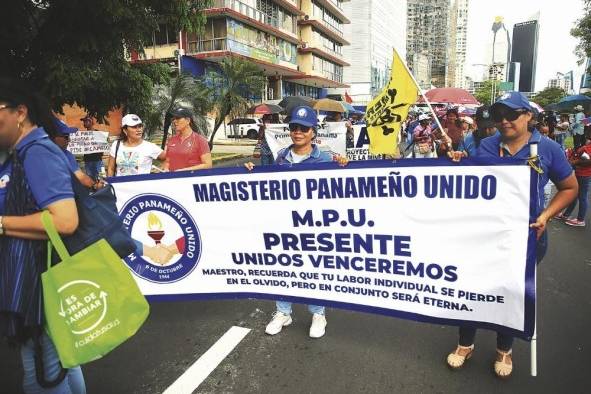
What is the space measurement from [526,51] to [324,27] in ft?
402

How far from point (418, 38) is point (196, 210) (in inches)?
6923

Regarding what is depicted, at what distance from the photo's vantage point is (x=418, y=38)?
161750 mm

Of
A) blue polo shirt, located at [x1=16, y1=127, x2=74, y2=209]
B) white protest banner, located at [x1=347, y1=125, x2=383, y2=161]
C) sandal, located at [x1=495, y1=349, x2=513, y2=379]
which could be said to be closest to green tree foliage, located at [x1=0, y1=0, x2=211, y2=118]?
white protest banner, located at [x1=347, y1=125, x2=383, y2=161]

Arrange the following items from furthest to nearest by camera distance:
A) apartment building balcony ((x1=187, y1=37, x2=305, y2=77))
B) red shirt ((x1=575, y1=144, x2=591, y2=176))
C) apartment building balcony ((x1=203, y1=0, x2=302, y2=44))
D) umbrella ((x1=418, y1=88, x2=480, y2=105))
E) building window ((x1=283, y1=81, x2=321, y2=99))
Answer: building window ((x1=283, y1=81, x2=321, y2=99)), apartment building balcony ((x1=187, y1=37, x2=305, y2=77)), apartment building balcony ((x1=203, y1=0, x2=302, y2=44)), umbrella ((x1=418, y1=88, x2=480, y2=105)), red shirt ((x1=575, y1=144, x2=591, y2=176))

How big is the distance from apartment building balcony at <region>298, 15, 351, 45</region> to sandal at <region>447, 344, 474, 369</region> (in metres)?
47.6

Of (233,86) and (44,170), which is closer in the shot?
(44,170)

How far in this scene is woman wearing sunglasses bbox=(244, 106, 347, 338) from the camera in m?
3.54

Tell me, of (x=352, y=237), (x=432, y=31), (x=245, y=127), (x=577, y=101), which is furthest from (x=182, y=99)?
(x=432, y=31)

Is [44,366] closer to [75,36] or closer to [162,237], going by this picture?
[162,237]

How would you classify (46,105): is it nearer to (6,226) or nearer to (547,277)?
(6,226)

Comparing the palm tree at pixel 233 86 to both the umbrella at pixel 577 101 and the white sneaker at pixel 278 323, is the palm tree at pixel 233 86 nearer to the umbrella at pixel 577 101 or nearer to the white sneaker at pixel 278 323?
the umbrella at pixel 577 101

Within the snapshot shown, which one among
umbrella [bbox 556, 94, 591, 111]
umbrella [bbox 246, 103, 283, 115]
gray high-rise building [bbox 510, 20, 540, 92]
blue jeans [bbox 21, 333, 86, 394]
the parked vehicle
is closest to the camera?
blue jeans [bbox 21, 333, 86, 394]

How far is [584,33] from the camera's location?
24625 mm

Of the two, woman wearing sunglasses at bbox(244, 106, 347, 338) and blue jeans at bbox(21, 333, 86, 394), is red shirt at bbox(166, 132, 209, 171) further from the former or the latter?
blue jeans at bbox(21, 333, 86, 394)
